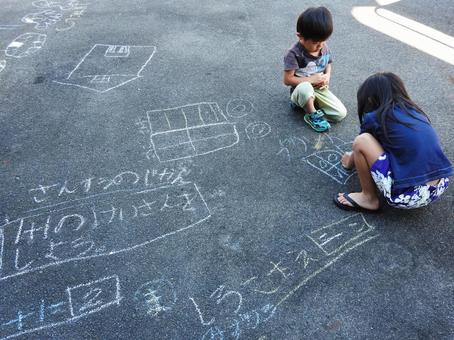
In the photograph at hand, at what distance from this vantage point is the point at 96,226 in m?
2.68

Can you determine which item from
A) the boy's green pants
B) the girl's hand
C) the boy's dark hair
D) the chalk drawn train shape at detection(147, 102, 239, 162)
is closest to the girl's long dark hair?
the girl's hand

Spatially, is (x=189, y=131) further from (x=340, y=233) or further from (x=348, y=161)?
(x=340, y=233)

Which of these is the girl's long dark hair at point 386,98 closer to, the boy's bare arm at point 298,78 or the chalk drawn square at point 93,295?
the boy's bare arm at point 298,78

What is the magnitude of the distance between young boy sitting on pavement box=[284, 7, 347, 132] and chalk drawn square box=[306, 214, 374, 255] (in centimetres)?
107

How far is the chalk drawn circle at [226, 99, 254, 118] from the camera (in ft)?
12.2

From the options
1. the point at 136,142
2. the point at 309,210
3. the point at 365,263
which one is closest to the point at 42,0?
the point at 136,142

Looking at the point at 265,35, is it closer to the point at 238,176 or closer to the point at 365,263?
the point at 238,176

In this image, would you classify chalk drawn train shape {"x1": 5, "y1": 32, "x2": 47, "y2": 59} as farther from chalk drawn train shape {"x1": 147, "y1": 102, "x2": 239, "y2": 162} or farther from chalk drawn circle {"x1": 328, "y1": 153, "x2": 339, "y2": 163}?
chalk drawn circle {"x1": 328, "y1": 153, "x2": 339, "y2": 163}

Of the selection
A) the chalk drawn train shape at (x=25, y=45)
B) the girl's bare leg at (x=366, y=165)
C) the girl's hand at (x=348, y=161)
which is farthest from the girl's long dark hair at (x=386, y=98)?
the chalk drawn train shape at (x=25, y=45)

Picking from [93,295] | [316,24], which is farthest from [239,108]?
[93,295]

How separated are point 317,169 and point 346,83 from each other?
1553 millimetres

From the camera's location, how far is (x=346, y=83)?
418 cm

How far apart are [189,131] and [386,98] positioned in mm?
1749

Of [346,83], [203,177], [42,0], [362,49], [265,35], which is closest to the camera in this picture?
[203,177]
